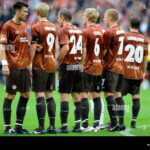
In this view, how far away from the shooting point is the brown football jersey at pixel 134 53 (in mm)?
8445

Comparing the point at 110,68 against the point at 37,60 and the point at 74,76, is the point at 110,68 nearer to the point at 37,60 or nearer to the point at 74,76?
the point at 74,76

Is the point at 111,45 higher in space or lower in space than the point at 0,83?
higher

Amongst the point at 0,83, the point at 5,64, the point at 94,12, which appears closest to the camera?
the point at 5,64

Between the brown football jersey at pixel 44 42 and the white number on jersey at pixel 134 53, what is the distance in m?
1.51

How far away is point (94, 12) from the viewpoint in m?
8.25

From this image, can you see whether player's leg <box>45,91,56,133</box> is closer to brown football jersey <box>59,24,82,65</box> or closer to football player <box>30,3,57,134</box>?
football player <box>30,3,57,134</box>

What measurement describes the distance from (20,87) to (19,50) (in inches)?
23.4

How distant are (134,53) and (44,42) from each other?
1.81 m

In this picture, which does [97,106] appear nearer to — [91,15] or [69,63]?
[69,63]

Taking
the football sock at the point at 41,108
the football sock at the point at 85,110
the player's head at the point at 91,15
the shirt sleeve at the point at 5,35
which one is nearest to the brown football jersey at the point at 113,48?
the player's head at the point at 91,15

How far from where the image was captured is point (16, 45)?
7.50m

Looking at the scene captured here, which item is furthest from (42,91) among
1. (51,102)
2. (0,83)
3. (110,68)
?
(0,83)

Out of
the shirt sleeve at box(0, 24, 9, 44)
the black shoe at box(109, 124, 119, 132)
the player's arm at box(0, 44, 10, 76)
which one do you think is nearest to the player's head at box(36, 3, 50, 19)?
the shirt sleeve at box(0, 24, 9, 44)

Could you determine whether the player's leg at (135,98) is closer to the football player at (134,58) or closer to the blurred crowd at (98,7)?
the football player at (134,58)
